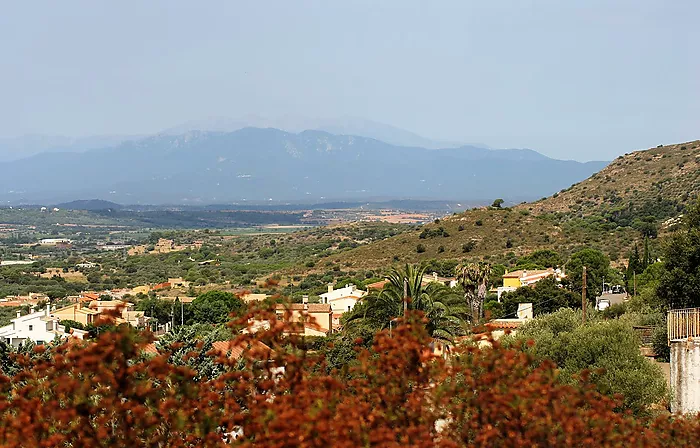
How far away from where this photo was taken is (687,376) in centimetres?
1964

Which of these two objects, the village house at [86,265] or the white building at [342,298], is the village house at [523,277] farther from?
the village house at [86,265]

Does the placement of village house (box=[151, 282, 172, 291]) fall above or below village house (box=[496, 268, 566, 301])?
below

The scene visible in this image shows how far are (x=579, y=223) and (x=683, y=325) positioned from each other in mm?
67997

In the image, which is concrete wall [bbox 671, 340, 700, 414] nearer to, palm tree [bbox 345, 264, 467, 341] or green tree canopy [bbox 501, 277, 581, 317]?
palm tree [bbox 345, 264, 467, 341]

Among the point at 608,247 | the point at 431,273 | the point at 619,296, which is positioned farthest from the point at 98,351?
the point at 608,247

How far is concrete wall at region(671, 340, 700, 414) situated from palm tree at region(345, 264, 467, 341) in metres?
6.46

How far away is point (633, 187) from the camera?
97.4 meters

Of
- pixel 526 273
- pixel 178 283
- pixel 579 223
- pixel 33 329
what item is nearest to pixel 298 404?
pixel 33 329

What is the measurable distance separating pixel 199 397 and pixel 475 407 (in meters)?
2.21

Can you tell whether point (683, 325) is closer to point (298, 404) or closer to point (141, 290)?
point (298, 404)

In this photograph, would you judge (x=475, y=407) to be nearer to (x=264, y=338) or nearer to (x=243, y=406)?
(x=264, y=338)

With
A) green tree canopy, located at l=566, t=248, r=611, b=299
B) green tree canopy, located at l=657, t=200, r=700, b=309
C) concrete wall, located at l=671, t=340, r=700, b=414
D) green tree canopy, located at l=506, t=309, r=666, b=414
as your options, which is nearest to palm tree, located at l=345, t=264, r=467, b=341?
green tree canopy, located at l=506, t=309, r=666, b=414

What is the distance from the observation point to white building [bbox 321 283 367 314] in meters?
54.4

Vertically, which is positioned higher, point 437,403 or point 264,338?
point 264,338
